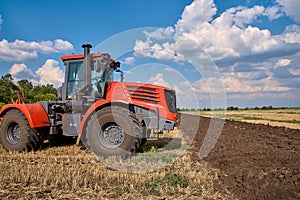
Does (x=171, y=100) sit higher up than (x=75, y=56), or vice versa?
(x=75, y=56)

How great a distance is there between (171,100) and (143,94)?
94 cm

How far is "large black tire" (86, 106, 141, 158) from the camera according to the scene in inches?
276

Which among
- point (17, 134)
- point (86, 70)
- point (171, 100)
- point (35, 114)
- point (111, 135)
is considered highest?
point (86, 70)

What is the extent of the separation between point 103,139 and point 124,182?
2.20 meters

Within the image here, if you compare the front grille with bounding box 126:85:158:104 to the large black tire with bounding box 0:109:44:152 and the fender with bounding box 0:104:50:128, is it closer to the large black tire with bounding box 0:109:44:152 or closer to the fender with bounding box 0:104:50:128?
the fender with bounding box 0:104:50:128

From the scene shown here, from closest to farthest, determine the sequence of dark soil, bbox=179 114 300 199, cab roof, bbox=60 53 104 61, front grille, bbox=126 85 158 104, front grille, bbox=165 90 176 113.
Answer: dark soil, bbox=179 114 300 199
front grille, bbox=126 85 158 104
front grille, bbox=165 90 176 113
cab roof, bbox=60 53 104 61

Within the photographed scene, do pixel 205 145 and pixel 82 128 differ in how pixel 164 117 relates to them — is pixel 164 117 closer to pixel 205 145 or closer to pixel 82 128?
pixel 82 128

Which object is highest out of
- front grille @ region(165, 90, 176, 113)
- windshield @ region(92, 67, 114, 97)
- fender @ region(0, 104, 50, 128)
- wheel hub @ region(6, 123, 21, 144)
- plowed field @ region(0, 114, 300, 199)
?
windshield @ region(92, 67, 114, 97)

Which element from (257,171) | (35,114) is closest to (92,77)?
(35,114)

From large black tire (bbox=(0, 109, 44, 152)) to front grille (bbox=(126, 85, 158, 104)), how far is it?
10.2 ft

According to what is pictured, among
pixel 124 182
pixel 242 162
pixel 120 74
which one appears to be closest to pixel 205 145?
pixel 242 162

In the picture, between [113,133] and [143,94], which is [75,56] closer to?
[143,94]

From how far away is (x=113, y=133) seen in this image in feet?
23.9

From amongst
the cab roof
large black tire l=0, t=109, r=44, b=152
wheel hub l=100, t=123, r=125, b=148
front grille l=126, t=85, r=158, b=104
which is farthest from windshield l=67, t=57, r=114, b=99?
large black tire l=0, t=109, r=44, b=152
